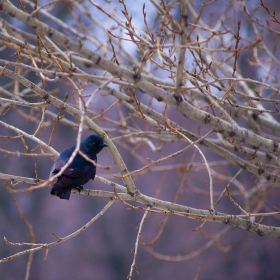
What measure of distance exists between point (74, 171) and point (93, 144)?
375mm

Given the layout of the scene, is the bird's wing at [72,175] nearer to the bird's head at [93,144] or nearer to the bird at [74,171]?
the bird at [74,171]

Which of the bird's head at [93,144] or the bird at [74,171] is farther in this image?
the bird's head at [93,144]

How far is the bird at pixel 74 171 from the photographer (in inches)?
129

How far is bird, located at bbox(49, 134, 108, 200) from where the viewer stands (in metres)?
3.27

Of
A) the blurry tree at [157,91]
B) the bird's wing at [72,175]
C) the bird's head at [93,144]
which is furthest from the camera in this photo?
the bird's head at [93,144]

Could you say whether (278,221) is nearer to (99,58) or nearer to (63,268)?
(63,268)

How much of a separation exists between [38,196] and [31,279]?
225 cm

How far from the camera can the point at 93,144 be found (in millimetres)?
3643

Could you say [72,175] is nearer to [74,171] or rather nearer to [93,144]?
[74,171]

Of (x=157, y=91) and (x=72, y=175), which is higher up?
(x=157, y=91)

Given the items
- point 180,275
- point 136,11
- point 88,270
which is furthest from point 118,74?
point 88,270

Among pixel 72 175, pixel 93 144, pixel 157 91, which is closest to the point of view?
pixel 157 91

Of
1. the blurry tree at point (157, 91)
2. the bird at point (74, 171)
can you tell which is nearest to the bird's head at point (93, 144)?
the bird at point (74, 171)

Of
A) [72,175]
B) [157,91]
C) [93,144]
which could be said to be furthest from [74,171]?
[157,91]
